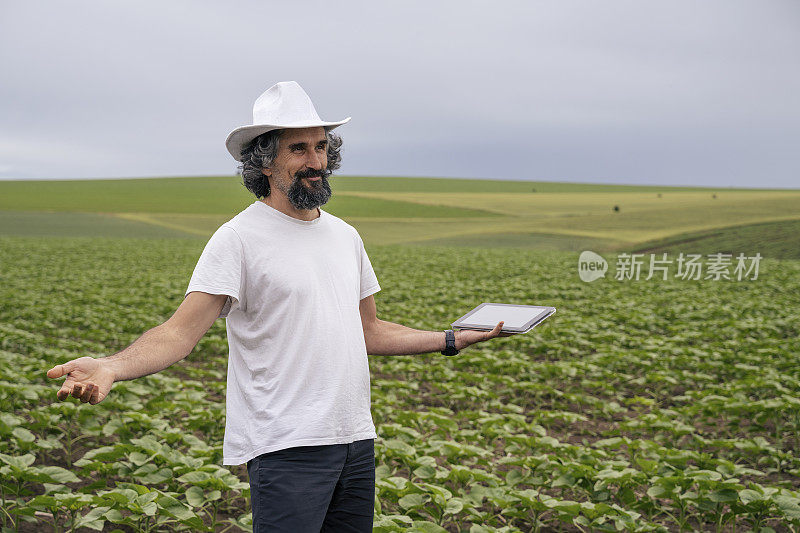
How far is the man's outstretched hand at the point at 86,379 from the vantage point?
1.89 metres

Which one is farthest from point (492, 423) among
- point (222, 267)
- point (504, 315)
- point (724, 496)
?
point (222, 267)

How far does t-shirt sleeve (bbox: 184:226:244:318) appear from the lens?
2275 millimetres

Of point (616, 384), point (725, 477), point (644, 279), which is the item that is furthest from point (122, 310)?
point (644, 279)

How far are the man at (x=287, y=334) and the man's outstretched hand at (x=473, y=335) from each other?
19.0 inches

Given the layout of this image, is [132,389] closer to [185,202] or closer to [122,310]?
[122,310]

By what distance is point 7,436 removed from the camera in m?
4.87

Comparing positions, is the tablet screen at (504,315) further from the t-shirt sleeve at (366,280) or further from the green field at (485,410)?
the green field at (485,410)

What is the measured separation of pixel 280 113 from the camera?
2406 mm

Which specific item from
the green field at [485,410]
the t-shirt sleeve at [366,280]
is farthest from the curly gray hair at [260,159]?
the green field at [485,410]

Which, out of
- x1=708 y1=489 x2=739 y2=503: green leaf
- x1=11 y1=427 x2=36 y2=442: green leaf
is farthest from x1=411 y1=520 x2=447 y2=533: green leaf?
x1=11 y1=427 x2=36 y2=442: green leaf

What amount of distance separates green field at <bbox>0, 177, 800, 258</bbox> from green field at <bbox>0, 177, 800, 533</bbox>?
807 cm

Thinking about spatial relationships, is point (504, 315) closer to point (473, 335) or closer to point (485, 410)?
point (473, 335)

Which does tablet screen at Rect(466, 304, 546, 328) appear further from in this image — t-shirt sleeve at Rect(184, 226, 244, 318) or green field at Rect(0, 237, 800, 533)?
green field at Rect(0, 237, 800, 533)

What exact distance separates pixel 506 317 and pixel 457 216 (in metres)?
43.5
